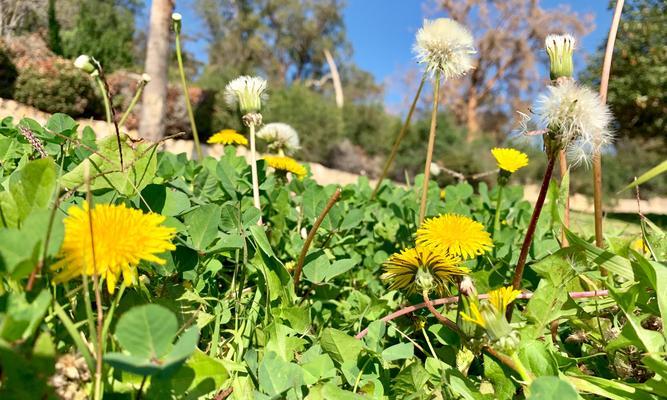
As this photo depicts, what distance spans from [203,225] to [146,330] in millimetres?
226

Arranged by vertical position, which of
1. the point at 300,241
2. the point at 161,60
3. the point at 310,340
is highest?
the point at 161,60

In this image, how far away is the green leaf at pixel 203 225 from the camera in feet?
1.75

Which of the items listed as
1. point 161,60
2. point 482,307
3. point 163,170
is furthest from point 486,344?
point 161,60

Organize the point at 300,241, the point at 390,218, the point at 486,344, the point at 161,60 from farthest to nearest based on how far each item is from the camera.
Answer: the point at 161,60, the point at 390,218, the point at 300,241, the point at 486,344

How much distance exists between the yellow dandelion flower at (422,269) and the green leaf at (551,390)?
0.53 feet

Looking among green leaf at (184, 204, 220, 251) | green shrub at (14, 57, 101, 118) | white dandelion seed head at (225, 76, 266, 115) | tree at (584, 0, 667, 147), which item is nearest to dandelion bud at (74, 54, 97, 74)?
white dandelion seed head at (225, 76, 266, 115)

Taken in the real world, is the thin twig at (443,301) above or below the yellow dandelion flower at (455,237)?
below

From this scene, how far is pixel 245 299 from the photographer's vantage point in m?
0.62

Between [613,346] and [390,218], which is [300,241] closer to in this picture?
[390,218]

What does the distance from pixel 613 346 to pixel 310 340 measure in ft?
1.18

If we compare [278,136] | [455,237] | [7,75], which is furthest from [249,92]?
[7,75]

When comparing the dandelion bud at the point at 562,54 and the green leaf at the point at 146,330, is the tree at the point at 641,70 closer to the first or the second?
the dandelion bud at the point at 562,54

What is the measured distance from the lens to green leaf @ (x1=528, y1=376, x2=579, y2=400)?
0.37 meters

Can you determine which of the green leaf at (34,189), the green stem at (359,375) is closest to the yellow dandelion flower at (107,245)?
the green leaf at (34,189)
